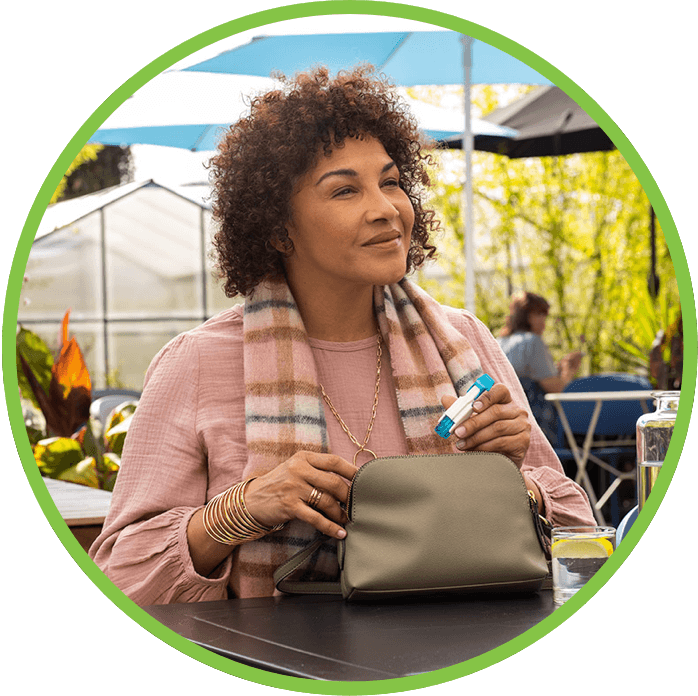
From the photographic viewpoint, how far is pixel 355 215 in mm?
1456

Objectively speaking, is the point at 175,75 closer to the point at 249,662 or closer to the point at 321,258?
the point at 321,258

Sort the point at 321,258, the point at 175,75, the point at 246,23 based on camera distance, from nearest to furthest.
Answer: the point at 246,23 < the point at 321,258 < the point at 175,75

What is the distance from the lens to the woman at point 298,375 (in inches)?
54.8

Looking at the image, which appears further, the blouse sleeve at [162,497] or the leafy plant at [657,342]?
the leafy plant at [657,342]

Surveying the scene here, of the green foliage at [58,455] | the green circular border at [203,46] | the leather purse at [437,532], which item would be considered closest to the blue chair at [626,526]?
the green circular border at [203,46]

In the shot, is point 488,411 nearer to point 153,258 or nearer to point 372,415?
point 372,415

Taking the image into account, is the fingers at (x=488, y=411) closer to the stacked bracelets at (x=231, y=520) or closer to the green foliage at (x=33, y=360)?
the stacked bracelets at (x=231, y=520)

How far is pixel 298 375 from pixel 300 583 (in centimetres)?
35

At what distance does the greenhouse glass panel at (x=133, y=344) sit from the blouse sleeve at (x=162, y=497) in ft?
23.0

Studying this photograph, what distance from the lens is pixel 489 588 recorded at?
1.24m

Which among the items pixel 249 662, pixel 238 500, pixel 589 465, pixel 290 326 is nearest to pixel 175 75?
pixel 589 465

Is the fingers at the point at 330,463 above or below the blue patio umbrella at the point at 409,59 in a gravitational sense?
below

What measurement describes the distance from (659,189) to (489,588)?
66cm

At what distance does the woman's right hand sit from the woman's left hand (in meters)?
0.21
